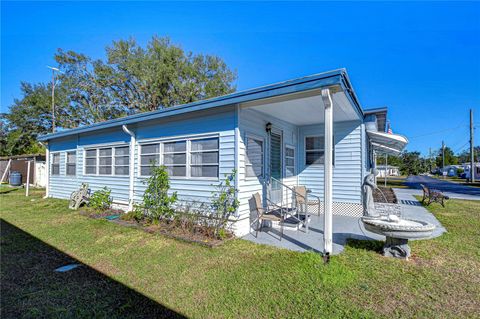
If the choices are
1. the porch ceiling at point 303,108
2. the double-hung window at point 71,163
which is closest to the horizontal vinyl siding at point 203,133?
the porch ceiling at point 303,108

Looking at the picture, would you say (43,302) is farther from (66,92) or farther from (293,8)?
(66,92)

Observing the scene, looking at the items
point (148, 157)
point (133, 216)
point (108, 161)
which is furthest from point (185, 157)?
point (108, 161)

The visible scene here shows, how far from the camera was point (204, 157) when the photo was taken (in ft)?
18.9

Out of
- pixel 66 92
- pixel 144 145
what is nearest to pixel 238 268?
pixel 144 145

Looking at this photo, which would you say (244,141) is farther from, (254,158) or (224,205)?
(224,205)

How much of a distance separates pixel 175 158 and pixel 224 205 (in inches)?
84.6

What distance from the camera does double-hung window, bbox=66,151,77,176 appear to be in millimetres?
9836

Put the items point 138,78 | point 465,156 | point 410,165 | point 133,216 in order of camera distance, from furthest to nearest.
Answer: point 465,156
point 410,165
point 138,78
point 133,216

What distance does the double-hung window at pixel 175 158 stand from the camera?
6.12 m

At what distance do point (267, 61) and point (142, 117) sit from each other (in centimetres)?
886

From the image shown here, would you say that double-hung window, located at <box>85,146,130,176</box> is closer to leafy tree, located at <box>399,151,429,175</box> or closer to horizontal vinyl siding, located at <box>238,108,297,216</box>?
horizontal vinyl siding, located at <box>238,108,297,216</box>

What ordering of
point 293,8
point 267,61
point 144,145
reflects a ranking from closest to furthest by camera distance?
1. point 144,145
2. point 293,8
3. point 267,61

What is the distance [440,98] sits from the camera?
21438 mm

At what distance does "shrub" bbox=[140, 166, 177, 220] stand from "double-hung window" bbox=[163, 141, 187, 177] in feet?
0.79
